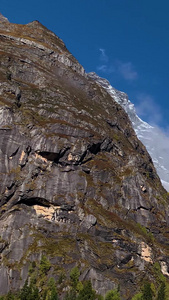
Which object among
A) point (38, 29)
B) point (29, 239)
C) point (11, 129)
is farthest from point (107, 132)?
point (38, 29)

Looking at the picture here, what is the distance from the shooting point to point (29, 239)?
3204 inches

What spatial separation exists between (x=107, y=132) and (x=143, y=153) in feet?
120

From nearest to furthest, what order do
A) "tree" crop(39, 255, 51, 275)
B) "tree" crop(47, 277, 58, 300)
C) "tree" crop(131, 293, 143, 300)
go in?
"tree" crop(47, 277, 58, 300) → "tree" crop(39, 255, 51, 275) → "tree" crop(131, 293, 143, 300)

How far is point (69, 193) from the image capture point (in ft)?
309

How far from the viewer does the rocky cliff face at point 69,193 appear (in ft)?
264

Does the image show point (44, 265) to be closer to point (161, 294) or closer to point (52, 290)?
point (52, 290)

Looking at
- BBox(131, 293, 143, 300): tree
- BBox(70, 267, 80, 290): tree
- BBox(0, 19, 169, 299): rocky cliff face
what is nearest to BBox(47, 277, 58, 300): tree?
BBox(0, 19, 169, 299): rocky cliff face

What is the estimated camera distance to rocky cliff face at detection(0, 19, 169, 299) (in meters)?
80.5

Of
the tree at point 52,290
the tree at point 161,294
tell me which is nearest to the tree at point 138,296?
the tree at point 161,294

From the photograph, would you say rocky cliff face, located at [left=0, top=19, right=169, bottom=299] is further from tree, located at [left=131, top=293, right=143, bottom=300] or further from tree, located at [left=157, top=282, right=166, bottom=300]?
tree, located at [left=157, top=282, right=166, bottom=300]

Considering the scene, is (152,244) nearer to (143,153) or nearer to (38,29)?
(143,153)

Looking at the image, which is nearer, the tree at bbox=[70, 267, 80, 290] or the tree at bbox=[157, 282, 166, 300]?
the tree at bbox=[70, 267, 80, 290]

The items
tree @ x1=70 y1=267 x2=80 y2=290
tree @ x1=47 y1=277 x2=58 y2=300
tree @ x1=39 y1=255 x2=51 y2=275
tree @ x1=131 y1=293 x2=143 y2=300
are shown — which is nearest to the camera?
tree @ x1=47 y1=277 x2=58 y2=300

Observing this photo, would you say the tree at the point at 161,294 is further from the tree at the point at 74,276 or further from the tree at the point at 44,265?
the tree at the point at 44,265
